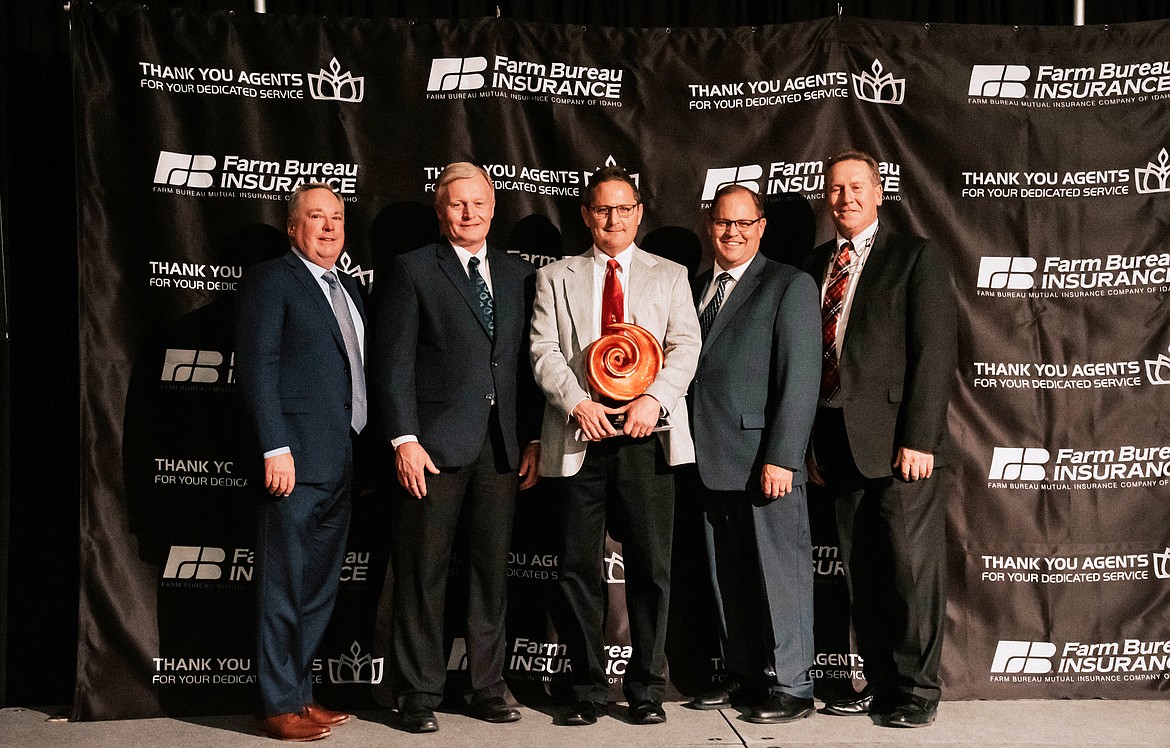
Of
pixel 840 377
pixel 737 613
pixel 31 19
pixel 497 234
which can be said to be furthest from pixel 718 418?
pixel 31 19

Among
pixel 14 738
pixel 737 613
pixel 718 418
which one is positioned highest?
pixel 718 418

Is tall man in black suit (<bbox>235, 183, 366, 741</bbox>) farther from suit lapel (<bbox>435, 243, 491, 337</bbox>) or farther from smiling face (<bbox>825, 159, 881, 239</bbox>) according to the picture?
smiling face (<bbox>825, 159, 881, 239</bbox>)

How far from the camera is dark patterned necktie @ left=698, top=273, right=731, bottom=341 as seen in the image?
3719mm

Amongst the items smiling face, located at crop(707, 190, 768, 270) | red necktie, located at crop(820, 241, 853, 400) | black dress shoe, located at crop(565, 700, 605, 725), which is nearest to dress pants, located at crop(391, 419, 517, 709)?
→ black dress shoe, located at crop(565, 700, 605, 725)

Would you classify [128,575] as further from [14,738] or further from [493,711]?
[493,711]

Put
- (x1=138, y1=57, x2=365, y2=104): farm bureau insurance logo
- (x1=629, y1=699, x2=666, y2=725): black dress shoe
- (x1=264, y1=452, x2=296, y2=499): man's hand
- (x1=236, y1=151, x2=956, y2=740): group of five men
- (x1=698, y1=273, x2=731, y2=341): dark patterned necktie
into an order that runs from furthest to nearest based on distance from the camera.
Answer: (x1=138, y1=57, x2=365, y2=104): farm bureau insurance logo → (x1=698, y1=273, x2=731, y2=341): dark patterned necktie → (x1=629, y1=699, x2=666, y2=725): black dress shoe → (x1=236, y1=151, x2=956, y2=740): group of five men → (x1=264, y1=452, x2=296, y2=499): man's hand

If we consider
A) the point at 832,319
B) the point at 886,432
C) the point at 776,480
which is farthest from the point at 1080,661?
the point at 832,319

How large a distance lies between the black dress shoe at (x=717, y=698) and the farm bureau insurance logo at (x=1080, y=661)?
105 centimetres

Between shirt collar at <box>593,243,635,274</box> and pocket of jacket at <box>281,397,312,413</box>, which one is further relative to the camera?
shirt collar at <box>593,243,635,274</box>

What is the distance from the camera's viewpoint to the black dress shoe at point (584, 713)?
3607mm

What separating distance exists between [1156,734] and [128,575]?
3646 mm

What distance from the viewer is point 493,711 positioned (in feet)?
12.0

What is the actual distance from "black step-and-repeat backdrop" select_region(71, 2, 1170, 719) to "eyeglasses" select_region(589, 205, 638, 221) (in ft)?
1.84

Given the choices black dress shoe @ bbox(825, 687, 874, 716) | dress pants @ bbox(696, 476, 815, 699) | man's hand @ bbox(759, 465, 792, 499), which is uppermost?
man's hand @ bbox(759, 465, 792, 499)
